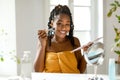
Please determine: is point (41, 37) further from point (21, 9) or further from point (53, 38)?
point (21, 9)

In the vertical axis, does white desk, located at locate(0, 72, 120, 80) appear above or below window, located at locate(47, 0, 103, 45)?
below

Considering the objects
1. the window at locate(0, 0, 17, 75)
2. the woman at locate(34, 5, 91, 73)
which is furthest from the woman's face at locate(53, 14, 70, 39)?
the window at locate(0, 0, 17, 75)

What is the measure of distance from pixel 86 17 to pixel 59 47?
0.21 meters

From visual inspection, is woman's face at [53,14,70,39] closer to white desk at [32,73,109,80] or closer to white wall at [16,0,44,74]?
white wall at [16,0,44,74]

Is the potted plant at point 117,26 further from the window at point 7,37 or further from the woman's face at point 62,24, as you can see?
the window at point 7,37

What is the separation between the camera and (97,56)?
964mm

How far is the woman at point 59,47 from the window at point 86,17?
2cm

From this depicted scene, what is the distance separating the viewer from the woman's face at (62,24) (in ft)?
3.21

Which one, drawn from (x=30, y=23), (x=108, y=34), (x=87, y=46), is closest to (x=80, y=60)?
(x=87, y=46)

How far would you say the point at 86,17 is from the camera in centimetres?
96

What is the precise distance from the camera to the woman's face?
98 centimetres

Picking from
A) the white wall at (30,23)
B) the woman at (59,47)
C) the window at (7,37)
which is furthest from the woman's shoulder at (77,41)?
the window at (7,37)

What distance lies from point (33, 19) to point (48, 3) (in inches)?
4.3

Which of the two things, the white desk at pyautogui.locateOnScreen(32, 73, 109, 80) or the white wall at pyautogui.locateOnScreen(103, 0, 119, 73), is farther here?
the white desk at pyautogui.locateOnScreen(32, 73, 109, 80)
